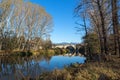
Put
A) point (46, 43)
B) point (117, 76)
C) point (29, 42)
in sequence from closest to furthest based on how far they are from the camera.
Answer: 1. point (117, 76)
2. point (29, 42)
3. point (46, 43)

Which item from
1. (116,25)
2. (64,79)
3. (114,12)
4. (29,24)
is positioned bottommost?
(64,79)

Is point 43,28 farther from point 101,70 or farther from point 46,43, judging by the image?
point 101,70

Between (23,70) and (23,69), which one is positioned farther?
(23,69)

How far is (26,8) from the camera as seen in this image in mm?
52188

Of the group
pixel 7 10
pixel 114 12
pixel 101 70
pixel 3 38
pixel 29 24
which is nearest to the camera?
pixel 101 70

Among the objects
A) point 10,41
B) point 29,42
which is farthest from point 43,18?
point 10,41

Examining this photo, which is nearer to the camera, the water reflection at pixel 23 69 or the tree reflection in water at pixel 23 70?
the tree reflection in water at pixel 23 70

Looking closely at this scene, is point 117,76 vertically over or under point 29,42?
under

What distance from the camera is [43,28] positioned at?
63125 mm

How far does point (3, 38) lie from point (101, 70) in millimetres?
43331

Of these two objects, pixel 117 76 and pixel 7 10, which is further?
pixel 7 10

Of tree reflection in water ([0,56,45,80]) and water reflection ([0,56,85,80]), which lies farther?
water reflection ([0,56,85,80])

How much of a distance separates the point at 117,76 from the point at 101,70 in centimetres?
120

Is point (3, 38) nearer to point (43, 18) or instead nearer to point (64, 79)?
point (43, 18)
